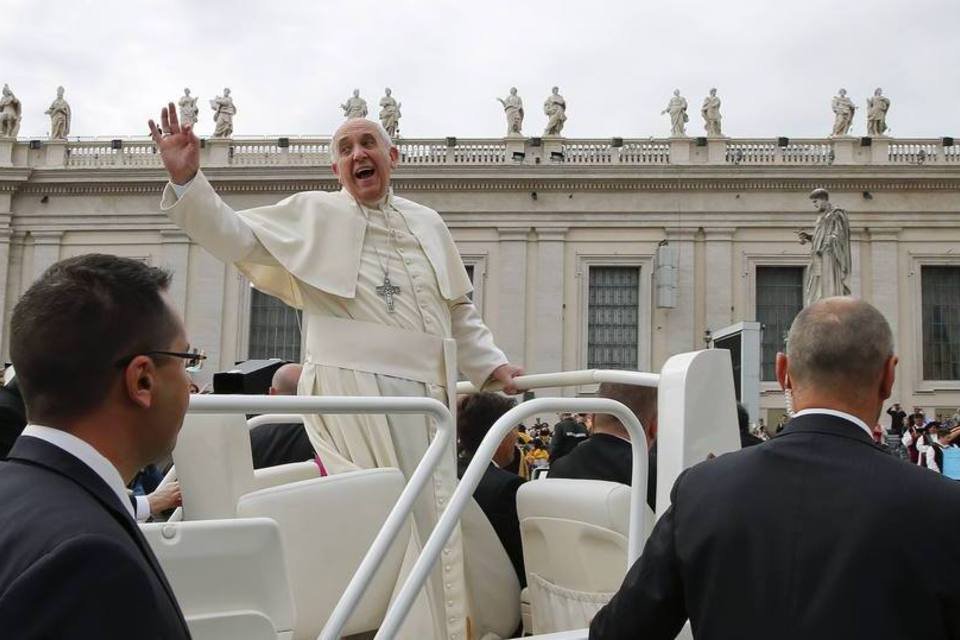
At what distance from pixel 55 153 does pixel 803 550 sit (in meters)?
37.2

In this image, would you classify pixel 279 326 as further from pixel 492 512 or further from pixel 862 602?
pixel 862 602

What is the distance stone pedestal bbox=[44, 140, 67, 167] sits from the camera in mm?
34719

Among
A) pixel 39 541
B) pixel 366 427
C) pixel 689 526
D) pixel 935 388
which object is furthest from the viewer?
pixel 935 388

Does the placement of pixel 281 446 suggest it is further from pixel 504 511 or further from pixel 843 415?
pixel 843 415

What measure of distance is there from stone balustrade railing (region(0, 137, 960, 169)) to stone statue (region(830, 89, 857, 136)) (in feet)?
2.22

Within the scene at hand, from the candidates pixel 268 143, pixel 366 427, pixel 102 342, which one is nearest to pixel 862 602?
pixel 102 342

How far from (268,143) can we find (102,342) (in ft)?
112

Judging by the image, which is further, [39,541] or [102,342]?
[102,342]

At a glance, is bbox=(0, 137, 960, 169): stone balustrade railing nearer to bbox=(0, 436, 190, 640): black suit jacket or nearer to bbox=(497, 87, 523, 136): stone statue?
bbox=(497, 87, 523, 136): stone statue

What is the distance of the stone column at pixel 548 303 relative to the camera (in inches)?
1251

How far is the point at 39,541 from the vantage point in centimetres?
112

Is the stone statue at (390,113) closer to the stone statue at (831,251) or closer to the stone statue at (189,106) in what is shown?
the stone statue at (189,106)

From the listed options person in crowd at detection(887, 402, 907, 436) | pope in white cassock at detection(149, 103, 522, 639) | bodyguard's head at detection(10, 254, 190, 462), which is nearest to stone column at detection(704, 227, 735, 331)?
person in crowd at detection(887, 402, 907, 436)

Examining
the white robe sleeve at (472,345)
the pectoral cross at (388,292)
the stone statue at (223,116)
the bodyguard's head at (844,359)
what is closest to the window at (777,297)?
the stone statue at (223,116)
